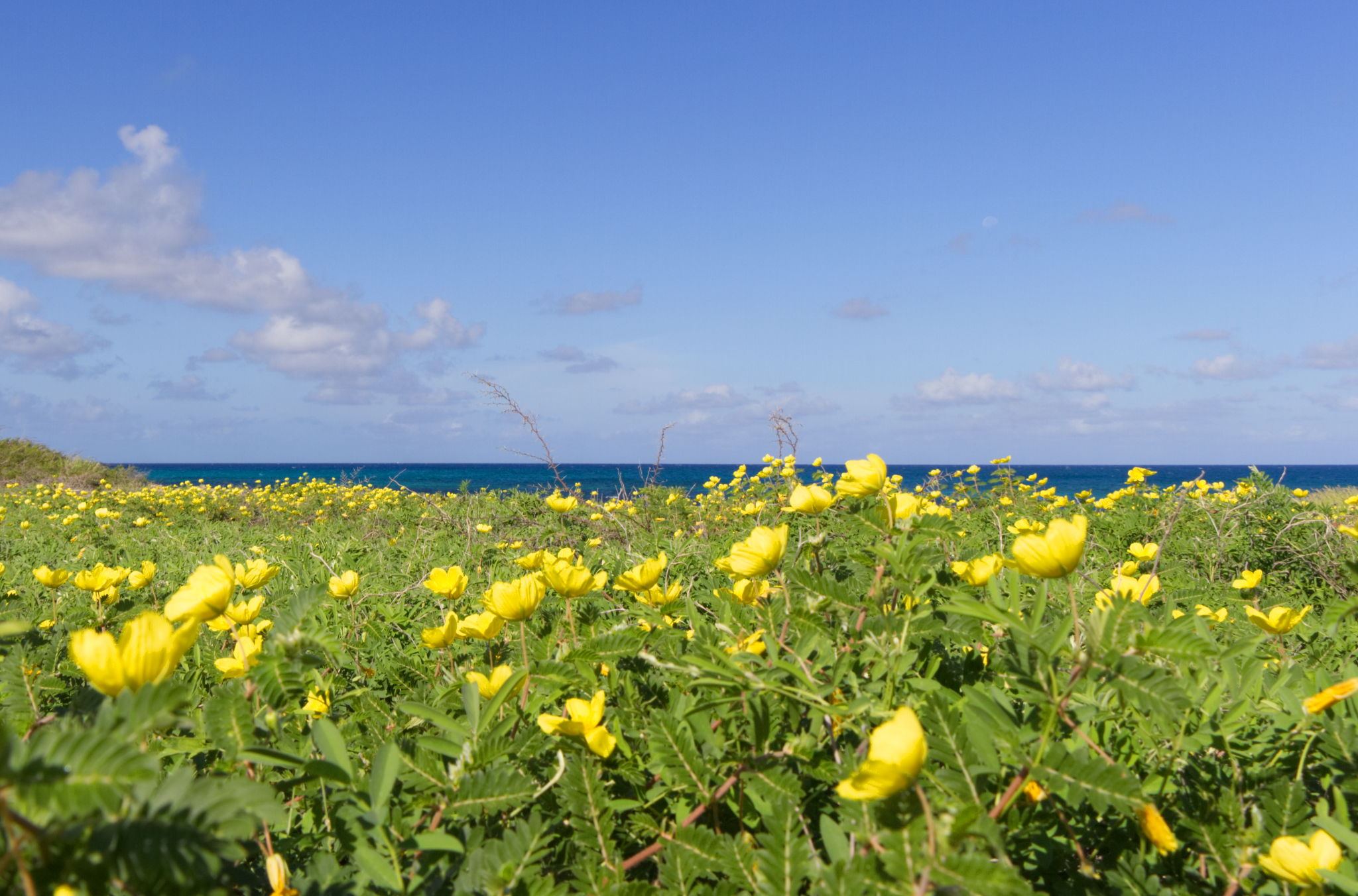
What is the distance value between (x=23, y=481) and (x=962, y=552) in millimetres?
18378

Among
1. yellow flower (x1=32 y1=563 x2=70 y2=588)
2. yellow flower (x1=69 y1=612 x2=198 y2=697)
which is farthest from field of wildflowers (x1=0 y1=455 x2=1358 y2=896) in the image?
yellow flower (x1=32 y1=563 x2=70 y2=588)

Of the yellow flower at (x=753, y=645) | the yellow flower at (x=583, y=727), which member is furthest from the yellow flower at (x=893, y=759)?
the yellow flower at (x=753, y=645)

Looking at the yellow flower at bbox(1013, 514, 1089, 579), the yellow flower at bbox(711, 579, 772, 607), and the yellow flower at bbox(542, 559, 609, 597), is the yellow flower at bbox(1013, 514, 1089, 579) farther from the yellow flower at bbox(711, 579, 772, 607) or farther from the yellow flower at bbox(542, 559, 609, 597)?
the yellow flower at bbox(542, 559, 609, 597)

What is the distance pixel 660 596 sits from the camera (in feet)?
6.42

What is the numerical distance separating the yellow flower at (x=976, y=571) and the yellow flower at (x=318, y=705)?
1408 millimetres

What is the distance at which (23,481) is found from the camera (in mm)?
14898

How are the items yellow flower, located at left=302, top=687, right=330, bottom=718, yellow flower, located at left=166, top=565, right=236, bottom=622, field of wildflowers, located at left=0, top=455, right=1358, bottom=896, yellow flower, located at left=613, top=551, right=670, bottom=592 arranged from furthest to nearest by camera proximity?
yellow flower, located at left=613, top=551, right=670, bottom=592 < yellow flower, located at left=302, top=687, right=330, bottom=718 < yellow flower, located at left=166, top=565, right=236, bottom=622 < field of wildflowers, located at left=0, top=455, right=1358, bottom=896

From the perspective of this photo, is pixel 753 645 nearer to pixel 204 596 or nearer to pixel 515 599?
pixel 515 599

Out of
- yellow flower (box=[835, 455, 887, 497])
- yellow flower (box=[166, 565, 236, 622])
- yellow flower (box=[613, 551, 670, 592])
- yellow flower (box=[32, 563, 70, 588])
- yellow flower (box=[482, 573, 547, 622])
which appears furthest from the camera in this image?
yellow flower (box=[32, 563, 70, 588])

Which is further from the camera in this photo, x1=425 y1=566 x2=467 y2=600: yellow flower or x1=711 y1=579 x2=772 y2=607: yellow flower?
x1=425 y1=566 x2=467 y2=600: yellow flower

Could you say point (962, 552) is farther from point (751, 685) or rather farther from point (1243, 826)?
point (751, 685)

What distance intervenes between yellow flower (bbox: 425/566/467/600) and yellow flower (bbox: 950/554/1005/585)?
3.84 ft

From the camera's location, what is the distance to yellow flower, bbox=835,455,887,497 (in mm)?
1443

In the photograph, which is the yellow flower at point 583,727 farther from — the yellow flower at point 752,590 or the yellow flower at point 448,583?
the yellow flower at point 448,583
